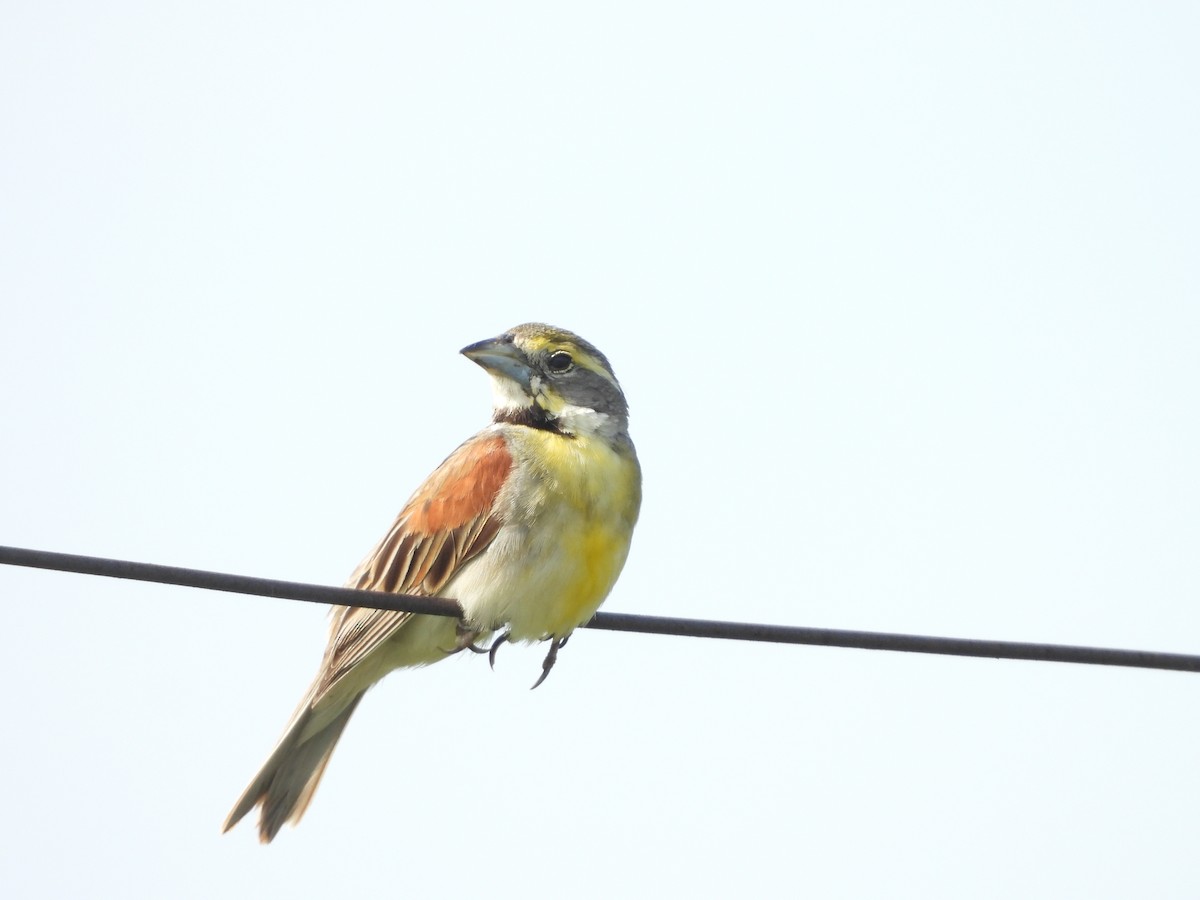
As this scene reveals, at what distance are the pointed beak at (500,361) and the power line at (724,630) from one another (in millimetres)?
3041

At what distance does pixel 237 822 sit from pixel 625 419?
126 inches

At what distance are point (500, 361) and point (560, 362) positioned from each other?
363 millimetres

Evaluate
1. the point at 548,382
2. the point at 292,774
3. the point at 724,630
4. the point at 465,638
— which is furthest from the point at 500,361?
the point at 724,630

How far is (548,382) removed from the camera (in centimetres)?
933

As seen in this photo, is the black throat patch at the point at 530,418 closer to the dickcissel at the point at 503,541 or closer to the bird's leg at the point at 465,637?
the dickcissel at the point at 503,541

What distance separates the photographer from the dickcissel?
27.2ft

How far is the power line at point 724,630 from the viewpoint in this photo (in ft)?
17.9

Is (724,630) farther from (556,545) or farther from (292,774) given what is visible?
(292,774)

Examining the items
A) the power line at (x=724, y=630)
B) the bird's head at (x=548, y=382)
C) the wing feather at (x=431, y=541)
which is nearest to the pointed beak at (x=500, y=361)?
the bird's head at (x=548, y=382)

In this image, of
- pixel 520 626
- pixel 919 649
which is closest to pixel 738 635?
pixel 919 649

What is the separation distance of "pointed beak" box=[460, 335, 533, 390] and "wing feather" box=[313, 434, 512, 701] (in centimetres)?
44

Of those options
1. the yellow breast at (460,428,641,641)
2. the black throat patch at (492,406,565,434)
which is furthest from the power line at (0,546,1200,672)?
the black throat patch at (492,406,565,434)

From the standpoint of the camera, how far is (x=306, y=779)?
938cm

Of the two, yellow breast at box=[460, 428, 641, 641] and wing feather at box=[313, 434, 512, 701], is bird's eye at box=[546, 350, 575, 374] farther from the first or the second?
yellow breast at box=[460, 428, 641, 641]
